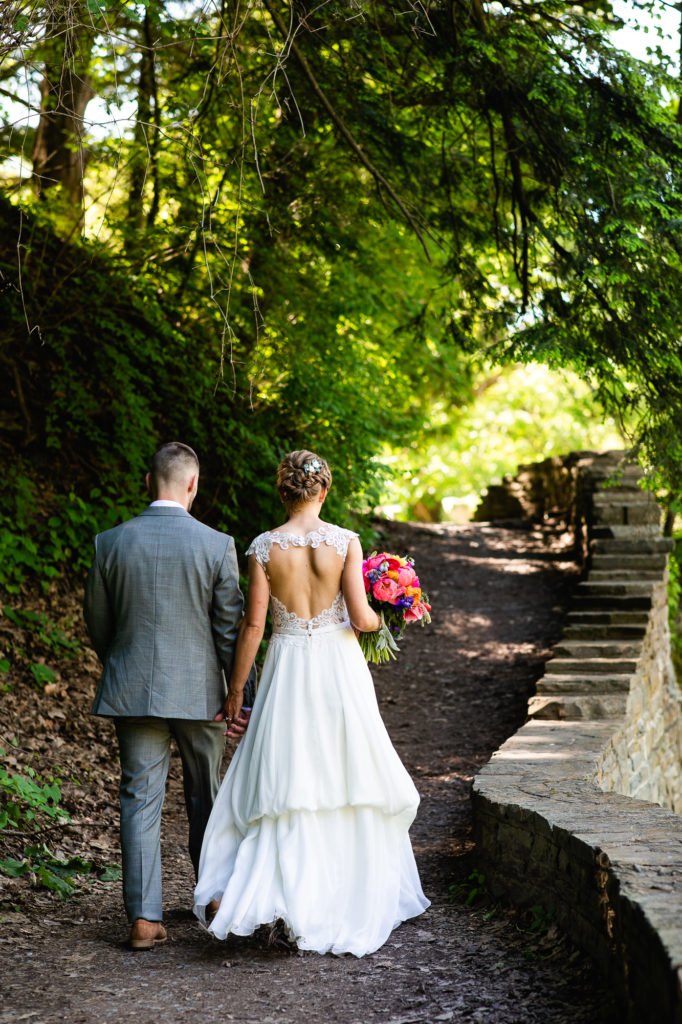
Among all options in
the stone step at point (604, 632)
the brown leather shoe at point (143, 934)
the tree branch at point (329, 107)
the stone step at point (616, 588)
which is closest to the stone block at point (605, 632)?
the stone step at point (604, 632)

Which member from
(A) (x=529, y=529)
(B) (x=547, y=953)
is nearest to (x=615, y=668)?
(B) (x=547, y=953)

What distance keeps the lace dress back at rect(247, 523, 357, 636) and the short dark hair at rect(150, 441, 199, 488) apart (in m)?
0.46

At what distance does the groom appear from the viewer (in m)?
4.25

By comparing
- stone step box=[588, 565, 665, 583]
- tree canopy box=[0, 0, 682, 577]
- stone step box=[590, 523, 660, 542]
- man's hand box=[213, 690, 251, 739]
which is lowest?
man's hand box=[213, 690, 251, 739]

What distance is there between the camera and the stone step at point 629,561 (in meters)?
10.9

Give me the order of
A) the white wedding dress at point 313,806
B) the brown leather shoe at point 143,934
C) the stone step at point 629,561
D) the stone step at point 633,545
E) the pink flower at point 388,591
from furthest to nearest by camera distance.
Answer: the stone step at point 633,545
the stone step at point 629,561
the pink flower at point 388,591
the brown leather shoe at point 143,934
the white wedding dress at point 313,806

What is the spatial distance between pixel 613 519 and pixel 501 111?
20.3ft

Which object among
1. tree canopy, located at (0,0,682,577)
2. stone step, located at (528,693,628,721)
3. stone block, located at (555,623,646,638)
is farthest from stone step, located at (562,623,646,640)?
tree canopy, located at (0,0,682,577)

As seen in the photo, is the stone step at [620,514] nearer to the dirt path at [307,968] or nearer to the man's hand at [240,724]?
the dirt path at [307,968]

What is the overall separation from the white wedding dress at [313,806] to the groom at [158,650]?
21 centimetres

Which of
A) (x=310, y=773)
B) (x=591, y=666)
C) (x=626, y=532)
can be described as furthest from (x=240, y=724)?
(x=626, y=532)

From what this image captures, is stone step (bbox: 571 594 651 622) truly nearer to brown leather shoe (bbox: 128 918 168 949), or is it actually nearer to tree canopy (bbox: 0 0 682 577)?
tree canopy (bbox: 0 0 682 577)

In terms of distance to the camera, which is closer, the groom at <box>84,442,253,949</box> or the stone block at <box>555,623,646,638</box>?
the groom at <box>84,442,253,949</box>

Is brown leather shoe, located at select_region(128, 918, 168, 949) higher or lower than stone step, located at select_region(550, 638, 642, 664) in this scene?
lower
